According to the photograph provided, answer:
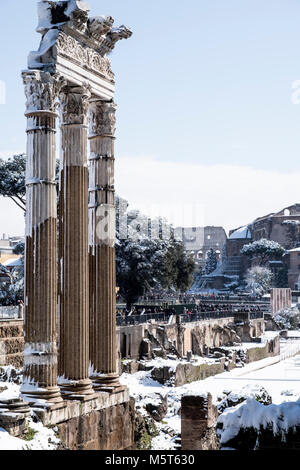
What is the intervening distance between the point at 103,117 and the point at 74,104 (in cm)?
111

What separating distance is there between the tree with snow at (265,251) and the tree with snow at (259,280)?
2.89m

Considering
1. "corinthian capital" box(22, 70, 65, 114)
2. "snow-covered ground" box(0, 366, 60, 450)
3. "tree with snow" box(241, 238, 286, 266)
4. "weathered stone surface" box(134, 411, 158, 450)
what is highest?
"tree with snow" box(241, 238, 286, 266)

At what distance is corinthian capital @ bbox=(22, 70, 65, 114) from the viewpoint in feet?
36.7

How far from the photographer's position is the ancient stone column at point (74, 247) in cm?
1180

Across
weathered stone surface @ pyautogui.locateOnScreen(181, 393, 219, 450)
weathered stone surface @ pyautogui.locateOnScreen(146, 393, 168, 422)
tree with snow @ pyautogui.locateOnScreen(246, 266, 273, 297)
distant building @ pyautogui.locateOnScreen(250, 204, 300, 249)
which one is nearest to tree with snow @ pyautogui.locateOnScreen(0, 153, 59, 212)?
weathered stone surface @ pyautogui.locateOnScreen(146, 393, 168, 422)

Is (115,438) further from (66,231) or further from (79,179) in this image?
(79,179)

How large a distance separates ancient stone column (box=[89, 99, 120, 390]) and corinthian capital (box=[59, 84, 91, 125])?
1029mm

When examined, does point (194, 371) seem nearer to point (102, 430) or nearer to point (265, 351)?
point (265, 351)

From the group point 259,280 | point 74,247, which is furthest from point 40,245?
point 259,280

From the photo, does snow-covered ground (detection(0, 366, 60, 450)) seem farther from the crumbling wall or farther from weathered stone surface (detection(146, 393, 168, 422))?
the crumbling wall

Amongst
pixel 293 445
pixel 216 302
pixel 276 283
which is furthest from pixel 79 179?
pixel 276 283

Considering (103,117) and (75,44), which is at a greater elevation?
(75,44)

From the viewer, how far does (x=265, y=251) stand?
85062 mm

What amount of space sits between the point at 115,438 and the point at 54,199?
13.8 ft
